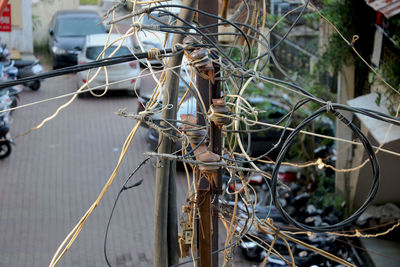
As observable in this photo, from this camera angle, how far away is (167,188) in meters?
A: 4.95

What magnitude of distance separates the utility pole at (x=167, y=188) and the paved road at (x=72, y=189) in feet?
18.9

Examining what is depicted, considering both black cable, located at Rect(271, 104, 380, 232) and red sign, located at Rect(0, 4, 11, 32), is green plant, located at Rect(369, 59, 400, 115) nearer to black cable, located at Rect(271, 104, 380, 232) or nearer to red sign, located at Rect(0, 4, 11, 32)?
black cable, located at Rect(271, 104, 380, 232)

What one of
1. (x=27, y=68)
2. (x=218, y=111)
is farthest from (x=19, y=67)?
(x=218, y=111)

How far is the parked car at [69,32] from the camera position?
21.0 m

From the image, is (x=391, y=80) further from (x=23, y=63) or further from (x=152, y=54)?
(x=23, y=63)

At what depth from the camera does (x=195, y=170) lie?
5.37 meters

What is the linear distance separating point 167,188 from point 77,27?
714 inches

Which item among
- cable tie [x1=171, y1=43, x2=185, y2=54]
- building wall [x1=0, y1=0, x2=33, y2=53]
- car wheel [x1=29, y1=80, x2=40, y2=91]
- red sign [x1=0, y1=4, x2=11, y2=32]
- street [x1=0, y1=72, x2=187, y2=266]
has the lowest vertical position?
street [x1=0, y1=72, x2=187, y2=266]

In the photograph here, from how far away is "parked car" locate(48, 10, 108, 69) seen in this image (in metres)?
21.0

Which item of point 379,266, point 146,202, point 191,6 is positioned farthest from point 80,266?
point 191,6

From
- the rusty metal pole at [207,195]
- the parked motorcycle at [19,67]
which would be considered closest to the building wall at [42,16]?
the parked motorcycle at [19,67]

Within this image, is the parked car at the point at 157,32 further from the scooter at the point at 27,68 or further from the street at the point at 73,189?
the scooter at the point at 27,68

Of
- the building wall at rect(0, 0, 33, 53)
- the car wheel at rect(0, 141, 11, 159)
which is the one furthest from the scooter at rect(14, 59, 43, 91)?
the car wheel at rect(0, 141, 11, 159)

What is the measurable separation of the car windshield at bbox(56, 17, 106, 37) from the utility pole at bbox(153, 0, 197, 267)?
1748 cm
